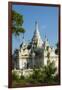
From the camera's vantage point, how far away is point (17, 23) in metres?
2.50

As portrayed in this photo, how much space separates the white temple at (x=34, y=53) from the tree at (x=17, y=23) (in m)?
0.13

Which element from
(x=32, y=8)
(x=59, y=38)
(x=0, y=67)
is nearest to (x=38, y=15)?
(x=32, y=8)

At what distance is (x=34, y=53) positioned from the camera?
253cm

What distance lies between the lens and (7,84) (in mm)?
2467

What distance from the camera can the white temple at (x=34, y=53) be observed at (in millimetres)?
2494

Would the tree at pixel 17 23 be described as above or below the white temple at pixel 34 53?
above

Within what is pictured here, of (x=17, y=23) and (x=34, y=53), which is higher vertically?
(x=17, y=23)

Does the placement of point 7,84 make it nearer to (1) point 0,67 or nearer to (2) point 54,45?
(1) point 0,67

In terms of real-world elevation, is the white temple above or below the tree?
below

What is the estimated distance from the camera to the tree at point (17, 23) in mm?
2490

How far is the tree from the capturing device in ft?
8.17

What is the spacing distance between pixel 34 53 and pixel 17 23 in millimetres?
349

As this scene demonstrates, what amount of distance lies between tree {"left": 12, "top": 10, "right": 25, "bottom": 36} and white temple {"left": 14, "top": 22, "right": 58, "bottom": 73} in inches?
5.2

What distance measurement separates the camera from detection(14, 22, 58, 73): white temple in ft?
8.18
